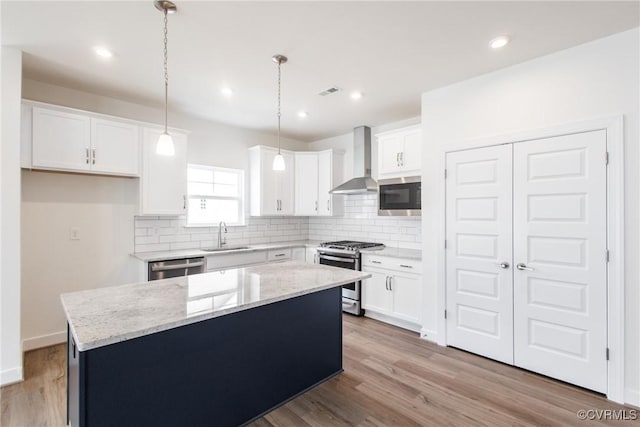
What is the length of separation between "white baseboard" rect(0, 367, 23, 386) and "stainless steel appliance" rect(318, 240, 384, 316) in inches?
130

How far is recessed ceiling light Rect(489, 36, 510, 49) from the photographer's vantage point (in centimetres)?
235

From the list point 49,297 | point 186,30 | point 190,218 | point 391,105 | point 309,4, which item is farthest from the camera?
point 190,218

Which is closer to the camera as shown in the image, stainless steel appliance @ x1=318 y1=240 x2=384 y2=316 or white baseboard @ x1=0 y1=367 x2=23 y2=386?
white baseboard @ x1=0 y1=367 x2=23 y2=386

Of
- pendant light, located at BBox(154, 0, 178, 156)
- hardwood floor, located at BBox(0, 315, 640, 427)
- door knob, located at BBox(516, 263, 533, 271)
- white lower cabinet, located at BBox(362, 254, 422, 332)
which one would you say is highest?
pendant light, located at BBox(154, 0, 178, 156)

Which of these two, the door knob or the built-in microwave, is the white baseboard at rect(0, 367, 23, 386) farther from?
the door knob

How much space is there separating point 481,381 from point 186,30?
3.61 metres

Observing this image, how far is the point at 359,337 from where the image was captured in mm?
3525

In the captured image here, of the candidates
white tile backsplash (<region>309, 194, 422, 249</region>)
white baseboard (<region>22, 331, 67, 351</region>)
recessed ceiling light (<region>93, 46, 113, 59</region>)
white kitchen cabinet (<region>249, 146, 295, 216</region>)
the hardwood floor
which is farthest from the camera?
white kitchen cabinet (<region>249, 146, 295, 216</region>)

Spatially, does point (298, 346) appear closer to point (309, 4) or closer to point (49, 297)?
point (309, 4)

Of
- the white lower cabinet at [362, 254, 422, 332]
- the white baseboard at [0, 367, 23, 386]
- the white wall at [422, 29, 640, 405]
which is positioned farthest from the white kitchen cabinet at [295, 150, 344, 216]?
the white baseboard at [0, 367, 23, 386]

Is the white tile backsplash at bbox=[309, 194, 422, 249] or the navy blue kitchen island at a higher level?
the white tile backsplash at bbox=[309, 194, 422, 249]

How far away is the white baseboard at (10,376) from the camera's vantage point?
250 cm

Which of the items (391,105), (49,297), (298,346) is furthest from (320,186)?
(49,297)

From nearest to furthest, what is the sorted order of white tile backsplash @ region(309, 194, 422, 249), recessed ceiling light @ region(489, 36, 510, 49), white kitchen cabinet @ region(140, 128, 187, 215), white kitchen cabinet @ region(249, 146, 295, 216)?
1. recessed ceiling light @ region(489, 36, 510, 49)
2. white kitchen cabinet @ region(140, 128, 187, 215)
3. white tile backsplash @ region(309, 194, 422, 249)
4. white kitchen cabinet @ region(249, 146, 295, 216)
